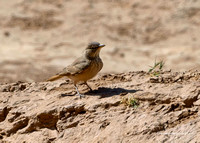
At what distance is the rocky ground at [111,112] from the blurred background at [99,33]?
572cm

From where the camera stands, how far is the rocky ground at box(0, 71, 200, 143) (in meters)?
5.79

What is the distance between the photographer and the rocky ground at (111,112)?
19.0 ft

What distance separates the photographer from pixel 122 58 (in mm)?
15422

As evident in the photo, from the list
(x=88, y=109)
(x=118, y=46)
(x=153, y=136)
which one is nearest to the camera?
(x=153, y=136)

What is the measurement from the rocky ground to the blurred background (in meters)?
5.72

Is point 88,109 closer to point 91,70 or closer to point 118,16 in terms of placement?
point 91,70

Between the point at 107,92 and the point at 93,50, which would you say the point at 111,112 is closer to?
the point at 107,92

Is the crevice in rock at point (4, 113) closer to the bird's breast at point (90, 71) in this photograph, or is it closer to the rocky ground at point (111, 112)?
the rocky ground at point (111, 112)

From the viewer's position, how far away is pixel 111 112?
6.21 meters

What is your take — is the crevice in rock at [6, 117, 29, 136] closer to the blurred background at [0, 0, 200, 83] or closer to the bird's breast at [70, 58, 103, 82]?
the bird's breast at [70, 58, 103, 82]

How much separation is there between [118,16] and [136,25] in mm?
1326

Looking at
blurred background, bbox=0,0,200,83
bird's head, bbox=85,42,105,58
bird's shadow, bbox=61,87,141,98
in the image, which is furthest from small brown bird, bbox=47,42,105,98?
blurred background, bbox=0,0,200,83

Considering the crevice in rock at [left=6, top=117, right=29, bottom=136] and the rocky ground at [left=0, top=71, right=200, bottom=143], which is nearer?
the rocky ground at [left=0, top=71, right=200, bottom=143]

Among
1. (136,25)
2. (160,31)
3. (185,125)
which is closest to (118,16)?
(136,25)
